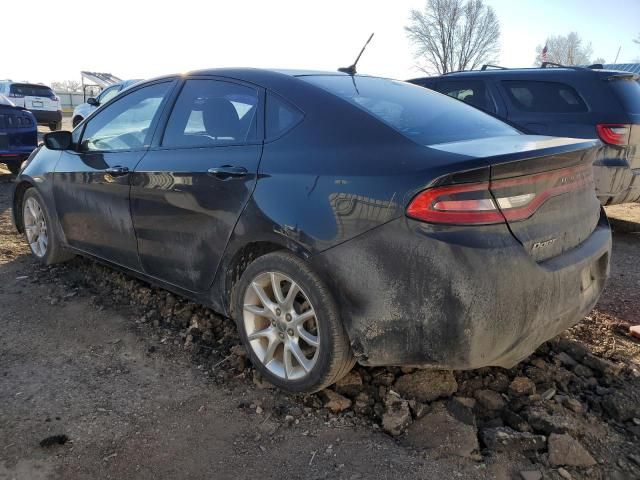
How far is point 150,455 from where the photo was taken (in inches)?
88.5

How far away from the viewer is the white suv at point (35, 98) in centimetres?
1814

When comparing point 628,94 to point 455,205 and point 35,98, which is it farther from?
point 35,98

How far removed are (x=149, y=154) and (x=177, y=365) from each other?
4.25 ft

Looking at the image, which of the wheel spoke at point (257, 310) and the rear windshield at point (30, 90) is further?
the rear windshield at point (30, 90)

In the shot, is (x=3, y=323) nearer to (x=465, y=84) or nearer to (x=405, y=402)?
(x=405, y=402)

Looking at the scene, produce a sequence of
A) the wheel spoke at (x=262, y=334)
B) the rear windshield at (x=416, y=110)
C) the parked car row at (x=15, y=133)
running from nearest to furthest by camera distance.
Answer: the rear windshield at (x=416, y=110), the wheel spoke at (x=262, y=334), the parked car row at (x=15, y=133)

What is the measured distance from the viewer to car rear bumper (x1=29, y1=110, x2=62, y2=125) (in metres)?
18.4

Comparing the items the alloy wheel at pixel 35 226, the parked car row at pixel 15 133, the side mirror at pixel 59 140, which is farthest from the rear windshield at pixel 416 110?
the parked car row at pixel 15 133

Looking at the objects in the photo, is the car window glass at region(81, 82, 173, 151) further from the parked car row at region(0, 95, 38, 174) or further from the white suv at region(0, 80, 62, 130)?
the white suv at region(0, 80, 62, 130)

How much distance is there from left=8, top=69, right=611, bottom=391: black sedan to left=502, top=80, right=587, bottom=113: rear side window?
3.15 m

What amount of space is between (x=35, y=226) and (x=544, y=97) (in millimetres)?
5311

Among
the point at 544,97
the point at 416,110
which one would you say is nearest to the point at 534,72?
the point at 544,97

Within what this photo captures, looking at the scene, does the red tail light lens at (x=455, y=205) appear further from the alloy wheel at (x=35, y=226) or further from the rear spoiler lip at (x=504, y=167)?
the alloy wheel at (x=35, y=226)

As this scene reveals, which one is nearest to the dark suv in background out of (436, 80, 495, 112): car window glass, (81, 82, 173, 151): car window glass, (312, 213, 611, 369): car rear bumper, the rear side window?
the rear side window
